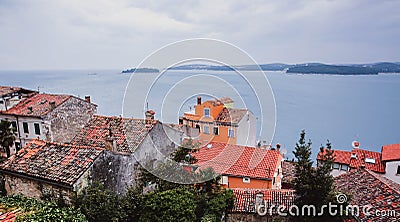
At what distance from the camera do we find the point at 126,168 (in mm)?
11023

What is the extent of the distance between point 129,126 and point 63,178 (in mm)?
5353

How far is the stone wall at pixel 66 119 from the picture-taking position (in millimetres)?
17078

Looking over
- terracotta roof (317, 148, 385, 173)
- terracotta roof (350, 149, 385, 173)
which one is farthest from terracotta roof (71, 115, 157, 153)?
terracotta roof (350, 149, 385, 173)

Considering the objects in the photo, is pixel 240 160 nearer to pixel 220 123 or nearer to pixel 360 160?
pixel 220 123

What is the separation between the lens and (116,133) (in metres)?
13.3

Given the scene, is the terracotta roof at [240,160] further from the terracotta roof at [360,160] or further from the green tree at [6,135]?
the green tree at [6,135]

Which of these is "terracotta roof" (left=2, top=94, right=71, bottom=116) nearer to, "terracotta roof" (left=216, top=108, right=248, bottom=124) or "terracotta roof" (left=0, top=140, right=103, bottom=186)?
"terracotta roof" (left=0, top=140, right=103, bottom=186)

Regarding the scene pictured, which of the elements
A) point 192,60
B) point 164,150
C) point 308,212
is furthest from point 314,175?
point 164,150

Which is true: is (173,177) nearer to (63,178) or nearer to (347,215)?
(63,178)

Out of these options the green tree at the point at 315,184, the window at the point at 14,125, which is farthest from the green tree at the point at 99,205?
the window at the point at 14,125

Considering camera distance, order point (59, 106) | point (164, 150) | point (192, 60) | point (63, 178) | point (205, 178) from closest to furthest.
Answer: point (192, 60) < point (63, 178) < point (205, 178) < point (164, 150) < point (59, 106)

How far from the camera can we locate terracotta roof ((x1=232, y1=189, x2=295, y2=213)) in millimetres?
11062

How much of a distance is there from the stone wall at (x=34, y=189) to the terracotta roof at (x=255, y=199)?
20.7 ft

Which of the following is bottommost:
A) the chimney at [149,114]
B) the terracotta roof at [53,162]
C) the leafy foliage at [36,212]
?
the leafy foliage at [36,212]
